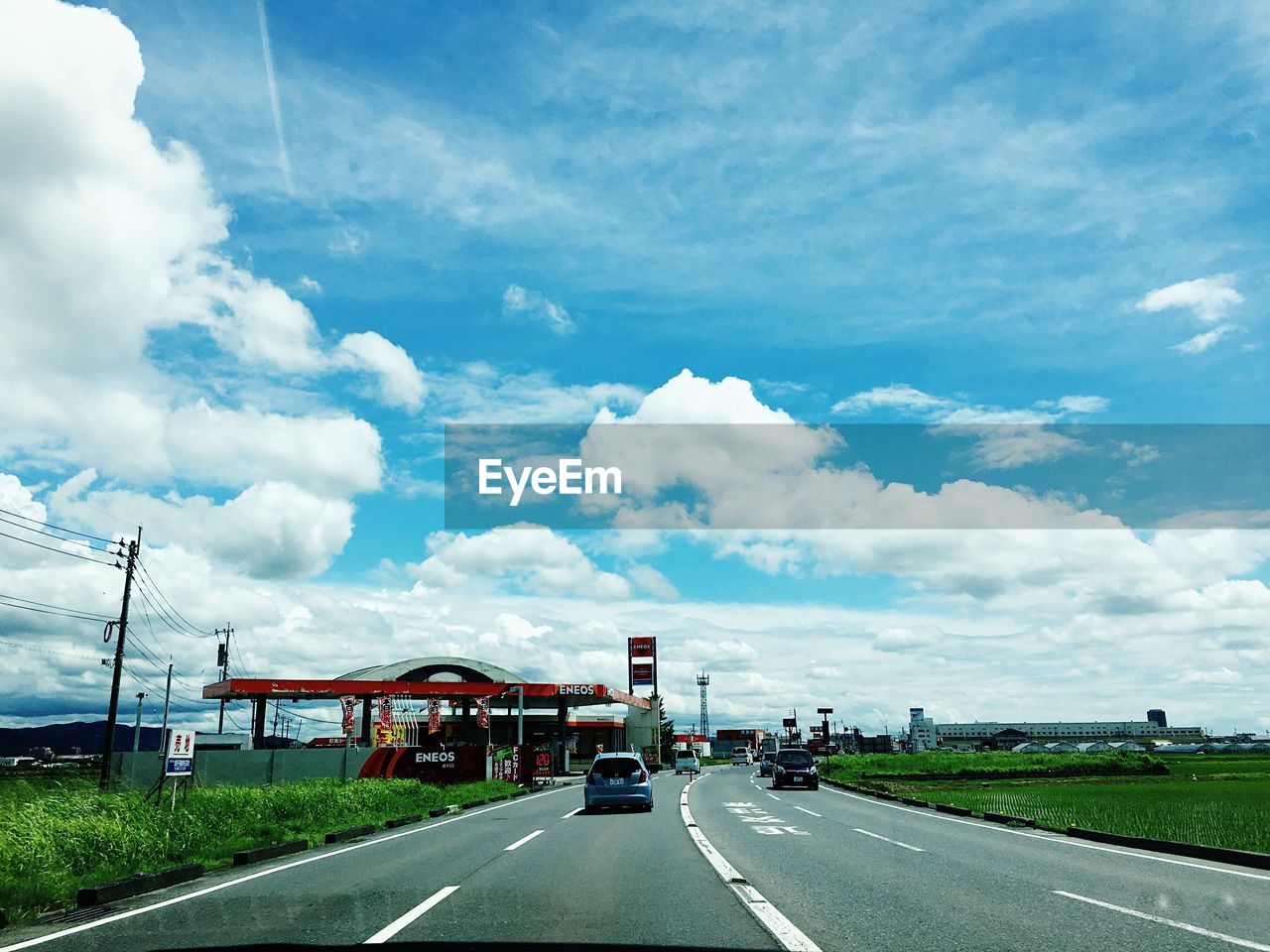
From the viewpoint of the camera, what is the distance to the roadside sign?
650 inches

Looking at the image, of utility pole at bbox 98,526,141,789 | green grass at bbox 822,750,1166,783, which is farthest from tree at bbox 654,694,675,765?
utility pole at bbox 98,526,141,789

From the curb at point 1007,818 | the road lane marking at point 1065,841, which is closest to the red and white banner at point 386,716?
the road lane marking at point 1065,841

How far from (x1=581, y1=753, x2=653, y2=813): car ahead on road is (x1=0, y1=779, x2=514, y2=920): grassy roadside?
544cm

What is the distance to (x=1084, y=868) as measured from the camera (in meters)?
12.2

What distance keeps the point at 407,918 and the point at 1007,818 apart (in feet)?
55.4

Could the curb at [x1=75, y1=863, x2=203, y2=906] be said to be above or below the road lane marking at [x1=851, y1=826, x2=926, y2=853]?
above

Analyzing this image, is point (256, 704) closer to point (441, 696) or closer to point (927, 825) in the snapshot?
point (441, 696)

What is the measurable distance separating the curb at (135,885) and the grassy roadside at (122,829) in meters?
0.23

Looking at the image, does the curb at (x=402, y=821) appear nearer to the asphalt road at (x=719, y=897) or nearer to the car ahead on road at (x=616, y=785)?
the car ahead on road at (x=616, y=785)

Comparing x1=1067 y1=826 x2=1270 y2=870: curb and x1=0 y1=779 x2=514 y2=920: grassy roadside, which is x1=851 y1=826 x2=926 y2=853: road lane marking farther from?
x1=0 y1=779 x2=514 y2=920: grassy roadside

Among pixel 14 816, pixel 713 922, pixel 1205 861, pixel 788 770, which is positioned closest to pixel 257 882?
pixel 14 816

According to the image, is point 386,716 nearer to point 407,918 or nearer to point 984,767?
point 407,918

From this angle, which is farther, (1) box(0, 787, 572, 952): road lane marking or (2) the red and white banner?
(2) the red and white banner

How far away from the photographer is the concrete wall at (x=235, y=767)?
29875 mm
